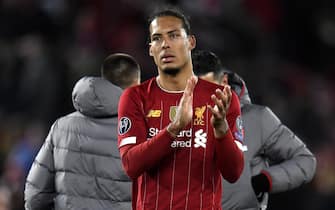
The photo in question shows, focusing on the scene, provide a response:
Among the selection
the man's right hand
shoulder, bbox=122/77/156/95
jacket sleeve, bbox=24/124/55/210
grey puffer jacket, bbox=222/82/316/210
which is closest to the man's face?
shoulder, bbox=122/77/156/95

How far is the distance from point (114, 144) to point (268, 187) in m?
0.96

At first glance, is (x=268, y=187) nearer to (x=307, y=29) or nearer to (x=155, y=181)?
(x=155, y=181)

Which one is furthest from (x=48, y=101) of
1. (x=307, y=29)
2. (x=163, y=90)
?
(x=163, y=90)

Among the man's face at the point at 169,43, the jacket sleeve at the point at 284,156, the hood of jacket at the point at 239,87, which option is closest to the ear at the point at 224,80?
the hood of jacket at the point at 239,87

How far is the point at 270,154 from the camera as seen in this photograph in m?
6.50

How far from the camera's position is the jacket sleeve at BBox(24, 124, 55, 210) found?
634 cm

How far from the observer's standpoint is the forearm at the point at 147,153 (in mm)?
4871

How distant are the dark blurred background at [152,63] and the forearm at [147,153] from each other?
6.15 m

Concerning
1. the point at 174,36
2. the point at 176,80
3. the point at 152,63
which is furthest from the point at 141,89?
the point at 152,63

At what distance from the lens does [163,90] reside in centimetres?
518

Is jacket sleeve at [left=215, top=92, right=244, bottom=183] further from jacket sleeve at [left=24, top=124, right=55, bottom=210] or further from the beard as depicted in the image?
jacket sleeve at [left=24, top=124, right=55, bottom=210]

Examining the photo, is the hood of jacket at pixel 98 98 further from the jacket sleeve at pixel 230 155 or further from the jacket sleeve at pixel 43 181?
the jacket sleeve at pixel 230 155

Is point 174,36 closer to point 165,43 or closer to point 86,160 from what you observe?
point 165,43

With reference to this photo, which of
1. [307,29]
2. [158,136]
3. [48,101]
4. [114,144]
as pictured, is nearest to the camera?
[158,136]
